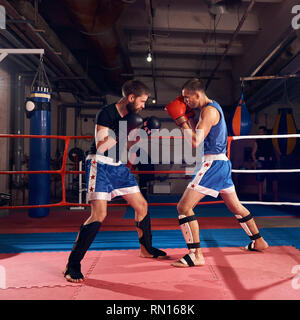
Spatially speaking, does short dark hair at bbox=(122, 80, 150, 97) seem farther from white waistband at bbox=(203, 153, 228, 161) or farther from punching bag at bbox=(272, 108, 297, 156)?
punching bag at bbox=(272, 108, 297, 156)

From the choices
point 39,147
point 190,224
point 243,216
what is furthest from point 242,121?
point 39,147

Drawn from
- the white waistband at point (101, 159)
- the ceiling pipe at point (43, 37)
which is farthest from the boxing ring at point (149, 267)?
the ceiling pipe at point (43, 37)

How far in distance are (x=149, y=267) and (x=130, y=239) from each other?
3.11ft

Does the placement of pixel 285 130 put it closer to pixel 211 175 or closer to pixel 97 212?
pixel 211 175

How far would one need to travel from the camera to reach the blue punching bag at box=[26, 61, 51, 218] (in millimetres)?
4695

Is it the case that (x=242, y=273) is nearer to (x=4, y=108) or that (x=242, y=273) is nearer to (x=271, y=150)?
(x=271, y=150)

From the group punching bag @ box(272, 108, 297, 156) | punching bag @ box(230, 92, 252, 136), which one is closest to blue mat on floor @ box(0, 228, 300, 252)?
punching bag @ box(230, 92, 252, 136)

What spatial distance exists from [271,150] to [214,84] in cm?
410

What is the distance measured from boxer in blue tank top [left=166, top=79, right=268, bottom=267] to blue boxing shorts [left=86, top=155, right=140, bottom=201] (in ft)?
1.45

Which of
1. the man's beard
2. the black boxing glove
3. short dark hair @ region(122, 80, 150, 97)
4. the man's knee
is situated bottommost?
the man's knee

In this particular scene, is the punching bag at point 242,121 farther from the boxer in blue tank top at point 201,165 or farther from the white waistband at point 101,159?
the white waistband at point 101,159

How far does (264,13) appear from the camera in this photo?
595cm

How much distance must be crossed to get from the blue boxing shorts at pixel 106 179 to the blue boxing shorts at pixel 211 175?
0.47 meters
